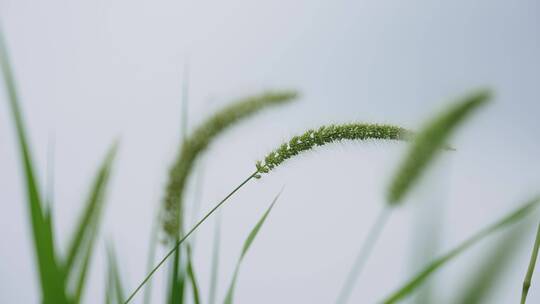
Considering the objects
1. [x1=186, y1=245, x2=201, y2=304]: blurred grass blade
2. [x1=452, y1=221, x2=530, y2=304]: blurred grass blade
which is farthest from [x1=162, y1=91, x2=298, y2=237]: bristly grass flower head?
[x1=452, y1=221, x2=530, y2=304]: blurred grass blade

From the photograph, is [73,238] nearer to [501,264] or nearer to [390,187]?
[390,187]

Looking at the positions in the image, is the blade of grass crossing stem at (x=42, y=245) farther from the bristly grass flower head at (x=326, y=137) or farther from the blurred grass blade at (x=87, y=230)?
the bristly grass flower head at (x=326, y=137)

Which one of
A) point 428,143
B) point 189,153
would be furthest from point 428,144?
point 189,153

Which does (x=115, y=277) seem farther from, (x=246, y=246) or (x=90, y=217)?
(x=246, y=246)

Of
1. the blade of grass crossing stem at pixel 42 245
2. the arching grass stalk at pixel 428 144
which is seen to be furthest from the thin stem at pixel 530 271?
the blade of grass crossing stem at pixel 42 245

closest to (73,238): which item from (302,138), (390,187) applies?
(302,138)

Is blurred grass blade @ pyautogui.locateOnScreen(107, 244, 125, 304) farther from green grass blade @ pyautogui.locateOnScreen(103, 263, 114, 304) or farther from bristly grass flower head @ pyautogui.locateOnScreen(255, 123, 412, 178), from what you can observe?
bristly grass flower head @ pyautogui.locateOnScreen(255, 123, 412, 178)
